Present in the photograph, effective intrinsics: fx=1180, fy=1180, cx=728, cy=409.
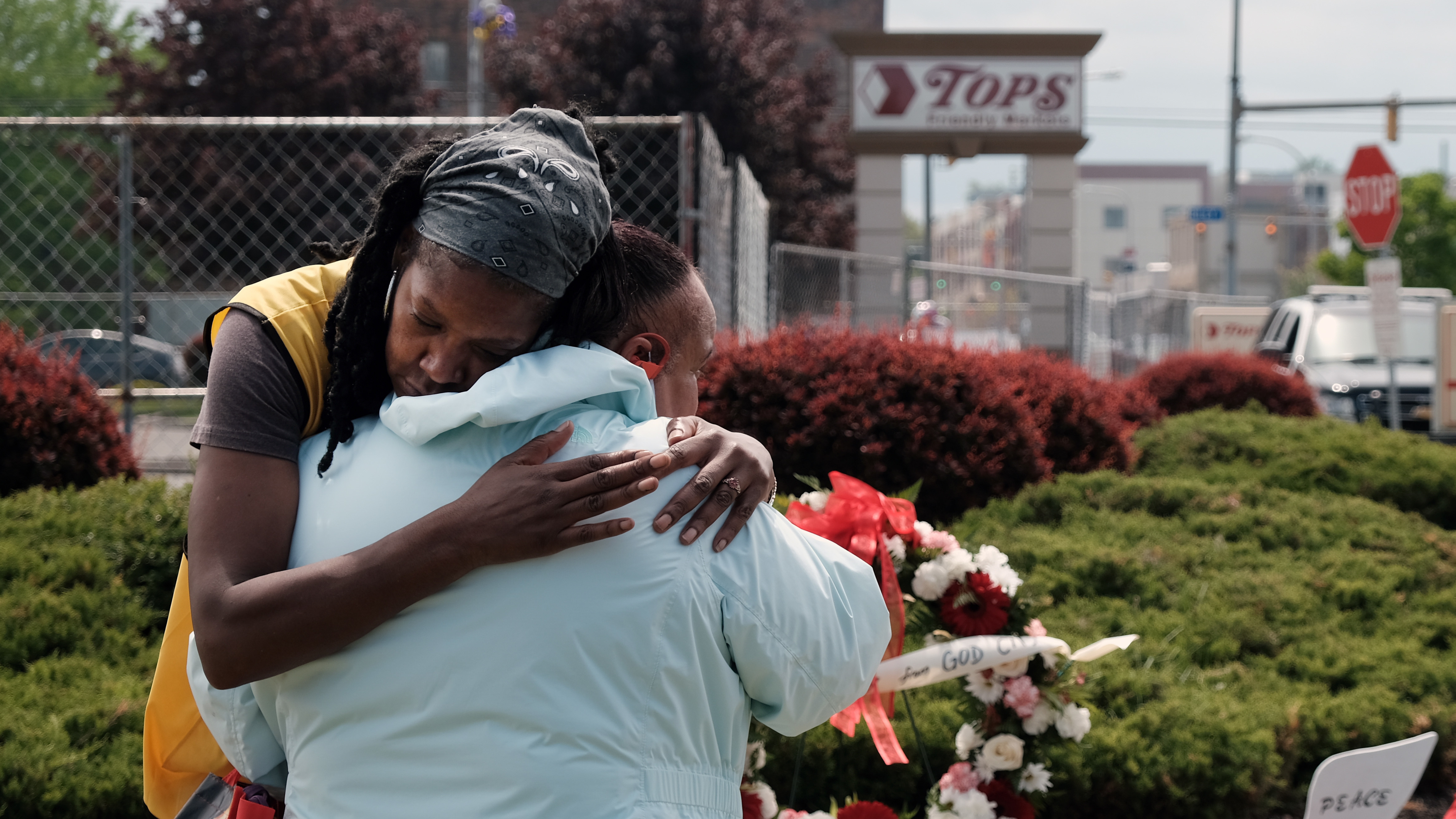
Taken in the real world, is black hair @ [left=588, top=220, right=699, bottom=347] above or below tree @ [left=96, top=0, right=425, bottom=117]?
below

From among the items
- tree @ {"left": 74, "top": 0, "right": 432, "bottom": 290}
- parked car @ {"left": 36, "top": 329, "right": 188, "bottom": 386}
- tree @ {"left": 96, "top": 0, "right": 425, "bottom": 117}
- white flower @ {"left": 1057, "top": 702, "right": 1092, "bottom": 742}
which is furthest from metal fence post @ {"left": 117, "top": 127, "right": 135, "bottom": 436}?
tree @ {"left": 96, "top": 0, "right": 425, "bottom": 117}

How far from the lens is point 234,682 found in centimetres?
139

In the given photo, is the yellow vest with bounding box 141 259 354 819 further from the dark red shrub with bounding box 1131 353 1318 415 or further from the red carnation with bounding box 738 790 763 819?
the dark red shrub with bounding box 1131 353 1318 415

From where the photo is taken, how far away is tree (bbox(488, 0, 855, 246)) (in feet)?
55.0

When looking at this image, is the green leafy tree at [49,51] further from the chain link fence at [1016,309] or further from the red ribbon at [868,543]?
the red ribbon at [868,543]

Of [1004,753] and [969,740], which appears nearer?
[1004,753]

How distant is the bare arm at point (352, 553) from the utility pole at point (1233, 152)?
24029mm

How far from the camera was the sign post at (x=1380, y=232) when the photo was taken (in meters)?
10.9

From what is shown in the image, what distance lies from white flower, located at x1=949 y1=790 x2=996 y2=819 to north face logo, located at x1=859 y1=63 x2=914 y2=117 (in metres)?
11.5

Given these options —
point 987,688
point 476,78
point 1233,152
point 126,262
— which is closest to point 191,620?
Result: point 987,688

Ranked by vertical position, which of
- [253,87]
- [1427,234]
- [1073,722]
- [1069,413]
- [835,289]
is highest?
[253,87]

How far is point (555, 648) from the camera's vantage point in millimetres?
1276

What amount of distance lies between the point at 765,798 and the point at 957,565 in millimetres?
767

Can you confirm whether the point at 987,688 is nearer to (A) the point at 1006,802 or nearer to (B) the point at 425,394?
(A) the point at 1006,802
